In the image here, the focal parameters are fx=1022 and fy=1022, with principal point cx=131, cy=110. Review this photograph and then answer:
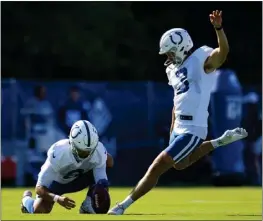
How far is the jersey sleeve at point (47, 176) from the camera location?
11.5m

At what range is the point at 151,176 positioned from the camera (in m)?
11.0

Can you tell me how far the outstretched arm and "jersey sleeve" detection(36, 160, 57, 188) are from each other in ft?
6.81

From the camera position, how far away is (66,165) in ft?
37.5

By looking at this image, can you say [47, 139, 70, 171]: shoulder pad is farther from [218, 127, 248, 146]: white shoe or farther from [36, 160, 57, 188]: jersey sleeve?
[218, 127, 248, 146]: white shoe

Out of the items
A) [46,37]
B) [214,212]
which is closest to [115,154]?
[46,37]

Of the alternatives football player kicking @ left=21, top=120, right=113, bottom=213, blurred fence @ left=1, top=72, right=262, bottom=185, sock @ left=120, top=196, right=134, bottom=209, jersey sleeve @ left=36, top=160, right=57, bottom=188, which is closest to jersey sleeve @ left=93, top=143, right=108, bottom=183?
football player kicking @ left=21, top=120, right=113, bottom=213

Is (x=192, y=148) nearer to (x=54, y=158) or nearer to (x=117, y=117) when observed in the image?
(x=54, y=158)

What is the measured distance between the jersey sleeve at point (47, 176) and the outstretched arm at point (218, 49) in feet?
6.81

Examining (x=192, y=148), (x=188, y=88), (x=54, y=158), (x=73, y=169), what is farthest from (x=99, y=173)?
(x=188, y=88)

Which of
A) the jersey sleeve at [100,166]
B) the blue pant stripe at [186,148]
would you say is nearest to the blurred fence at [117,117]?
the jersey sleeve at [100,166]

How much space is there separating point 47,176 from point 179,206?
2.28 metres

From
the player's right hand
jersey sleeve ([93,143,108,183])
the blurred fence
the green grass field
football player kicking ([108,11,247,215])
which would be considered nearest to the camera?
the green grass field

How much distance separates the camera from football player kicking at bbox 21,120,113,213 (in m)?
11.2

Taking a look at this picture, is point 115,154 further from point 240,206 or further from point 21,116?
point 240,206
